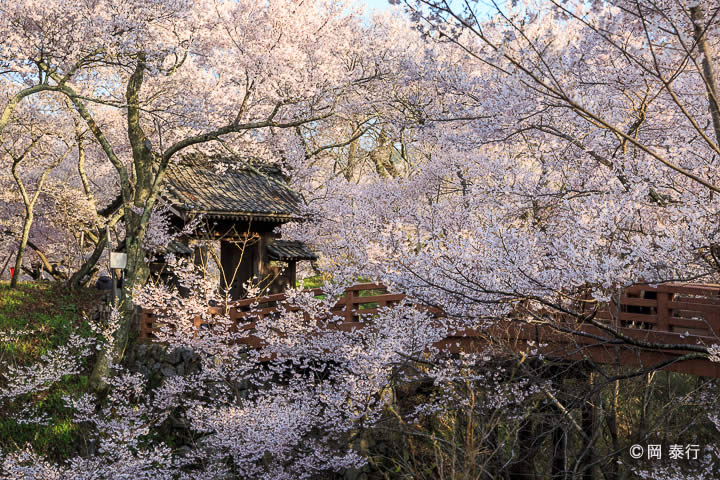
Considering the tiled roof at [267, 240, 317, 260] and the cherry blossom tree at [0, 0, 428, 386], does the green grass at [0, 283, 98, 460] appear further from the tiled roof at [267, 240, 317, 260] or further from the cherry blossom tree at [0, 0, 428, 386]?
the tiled roof at [267, 240, 317, 260]

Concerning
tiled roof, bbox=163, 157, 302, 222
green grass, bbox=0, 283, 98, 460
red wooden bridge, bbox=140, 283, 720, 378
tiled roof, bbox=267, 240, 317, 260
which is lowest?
green grass, bbox=0, 283, 98, 460

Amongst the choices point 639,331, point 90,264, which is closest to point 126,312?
point 90,264

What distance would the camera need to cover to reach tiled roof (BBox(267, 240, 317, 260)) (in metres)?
17.7

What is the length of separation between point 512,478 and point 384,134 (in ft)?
42.2

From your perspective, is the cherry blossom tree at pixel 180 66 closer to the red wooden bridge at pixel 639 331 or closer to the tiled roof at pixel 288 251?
the tiled roof at pixel 288 251

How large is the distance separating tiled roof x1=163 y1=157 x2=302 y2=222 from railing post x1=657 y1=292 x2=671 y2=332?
9432 millimetres

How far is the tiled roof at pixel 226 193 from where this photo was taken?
1595 cm

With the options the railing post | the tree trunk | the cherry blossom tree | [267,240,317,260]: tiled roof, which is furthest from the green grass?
the railing post

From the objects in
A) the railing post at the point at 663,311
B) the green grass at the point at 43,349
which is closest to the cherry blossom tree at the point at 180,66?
the green grass at the point at 43,349

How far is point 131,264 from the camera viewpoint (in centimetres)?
1259

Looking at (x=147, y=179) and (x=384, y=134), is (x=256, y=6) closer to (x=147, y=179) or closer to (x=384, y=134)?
(x=147, y=179)

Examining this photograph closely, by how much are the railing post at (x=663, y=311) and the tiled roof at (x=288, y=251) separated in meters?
11.2

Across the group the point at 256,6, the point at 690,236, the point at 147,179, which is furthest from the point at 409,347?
the point at 256,6

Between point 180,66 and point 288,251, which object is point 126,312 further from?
point 288,251
